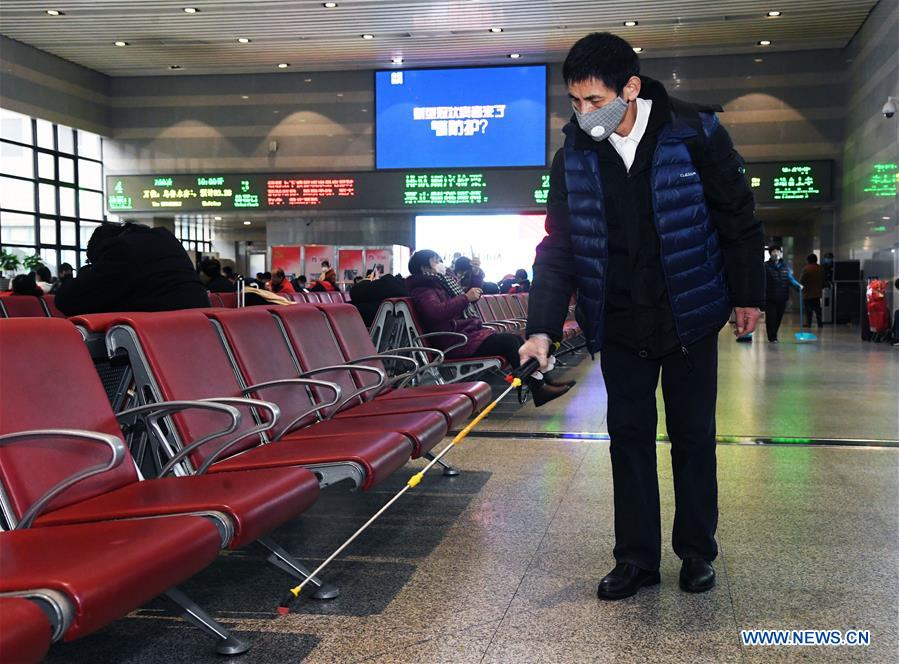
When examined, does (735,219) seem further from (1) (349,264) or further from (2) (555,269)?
(1) (349,264)

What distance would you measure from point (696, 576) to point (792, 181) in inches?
609

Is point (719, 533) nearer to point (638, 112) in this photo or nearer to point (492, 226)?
point (638, 112)

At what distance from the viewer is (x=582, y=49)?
2.45 meters

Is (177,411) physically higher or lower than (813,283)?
lower

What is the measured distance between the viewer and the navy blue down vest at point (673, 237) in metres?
2.51

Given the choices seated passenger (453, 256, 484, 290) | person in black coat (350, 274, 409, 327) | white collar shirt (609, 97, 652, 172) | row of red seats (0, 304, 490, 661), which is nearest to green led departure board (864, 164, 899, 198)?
seated passenger (453, 256, 484, 290)

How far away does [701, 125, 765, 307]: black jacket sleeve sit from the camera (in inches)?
101

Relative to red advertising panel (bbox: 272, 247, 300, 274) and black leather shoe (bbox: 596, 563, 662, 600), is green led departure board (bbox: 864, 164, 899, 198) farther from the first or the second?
black leather shoe (bbox: 596, 563, 662, 600)

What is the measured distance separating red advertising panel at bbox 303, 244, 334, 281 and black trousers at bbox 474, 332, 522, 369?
12.1 metres

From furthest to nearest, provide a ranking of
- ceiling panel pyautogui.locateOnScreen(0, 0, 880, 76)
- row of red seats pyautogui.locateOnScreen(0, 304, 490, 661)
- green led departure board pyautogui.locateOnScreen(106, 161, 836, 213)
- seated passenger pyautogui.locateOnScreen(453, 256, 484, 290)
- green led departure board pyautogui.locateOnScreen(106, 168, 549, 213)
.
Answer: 1. green led departure board pyautogui.locateOnScreen(106, 168, 549, 213)
2. green led departure board pyautogui.locateOnScreen(106, 161, 836, 213)
3. ceiling panel pyautogui.locateOnScreen(0, 0, 880, 76)
4. seated passenger pyautogui.locateOnScreen(453, 256, 484, 290)
5. row of red seats pyautogui.locateOnScreen(0, 304, 490, 661)

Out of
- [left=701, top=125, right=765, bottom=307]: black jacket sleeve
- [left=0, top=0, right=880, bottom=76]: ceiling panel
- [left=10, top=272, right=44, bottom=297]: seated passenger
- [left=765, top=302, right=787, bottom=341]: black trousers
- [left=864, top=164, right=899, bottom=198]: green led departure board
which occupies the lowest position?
[left=765, top=302, right=787, bottom=341]: black trousers

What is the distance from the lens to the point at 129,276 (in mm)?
3744

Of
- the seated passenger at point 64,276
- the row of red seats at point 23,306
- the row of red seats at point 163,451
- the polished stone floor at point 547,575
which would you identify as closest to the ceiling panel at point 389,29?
the seated passenger at point 64,276

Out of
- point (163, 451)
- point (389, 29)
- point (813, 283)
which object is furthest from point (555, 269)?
point (813, 283)
